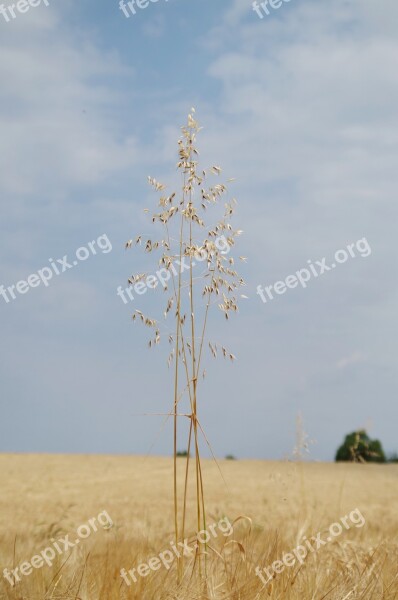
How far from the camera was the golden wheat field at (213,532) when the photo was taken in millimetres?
4961

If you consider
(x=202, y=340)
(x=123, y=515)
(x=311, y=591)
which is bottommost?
(x=311, y=591)

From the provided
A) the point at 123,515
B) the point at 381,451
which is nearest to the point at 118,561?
the point at 123,515

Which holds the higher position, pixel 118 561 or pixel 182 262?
pixel 182 262

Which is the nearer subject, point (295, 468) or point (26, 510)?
point (295, 468)

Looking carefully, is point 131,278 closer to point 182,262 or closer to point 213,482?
point 182,262

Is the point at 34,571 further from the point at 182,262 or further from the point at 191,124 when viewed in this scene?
the point at 191,124

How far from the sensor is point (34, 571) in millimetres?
5391

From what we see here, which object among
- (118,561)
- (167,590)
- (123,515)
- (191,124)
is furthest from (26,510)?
(191,124)

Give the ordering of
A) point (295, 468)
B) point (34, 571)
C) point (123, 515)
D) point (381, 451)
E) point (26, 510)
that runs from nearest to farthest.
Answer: point (34, 571) < point (295, 468) < point (123, 515) < point (26, 510) < point (381, 451)

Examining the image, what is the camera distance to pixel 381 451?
76.7ft

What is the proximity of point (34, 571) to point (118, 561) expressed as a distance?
59cm

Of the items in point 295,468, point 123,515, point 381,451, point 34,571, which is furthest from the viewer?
point 381,451

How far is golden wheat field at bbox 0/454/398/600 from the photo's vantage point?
4.96 metres

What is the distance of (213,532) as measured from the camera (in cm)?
530
